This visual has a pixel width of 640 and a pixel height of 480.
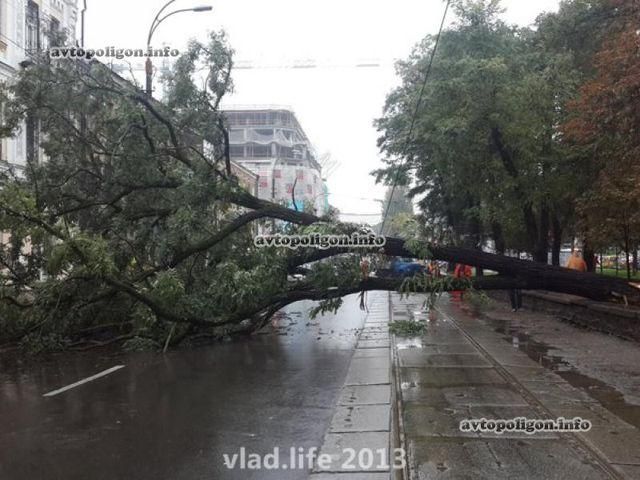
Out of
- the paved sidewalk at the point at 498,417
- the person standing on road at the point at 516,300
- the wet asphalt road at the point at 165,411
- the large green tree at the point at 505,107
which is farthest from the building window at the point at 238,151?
the paved sidewalk at the point at 498,417

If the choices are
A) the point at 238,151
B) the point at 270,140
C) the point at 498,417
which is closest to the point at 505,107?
the point at 498,417

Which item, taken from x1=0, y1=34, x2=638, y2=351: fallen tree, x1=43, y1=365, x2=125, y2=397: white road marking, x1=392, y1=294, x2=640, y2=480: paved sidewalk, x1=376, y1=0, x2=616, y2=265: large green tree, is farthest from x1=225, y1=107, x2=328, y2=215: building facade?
x1=392, y1=294, x2=640, y2=480: paved sidewalk

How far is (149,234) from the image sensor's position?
13719 millimetres

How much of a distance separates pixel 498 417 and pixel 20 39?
905 inches

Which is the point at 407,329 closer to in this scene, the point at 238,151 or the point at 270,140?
the point at 270,140

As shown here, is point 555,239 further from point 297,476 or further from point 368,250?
point 297,476

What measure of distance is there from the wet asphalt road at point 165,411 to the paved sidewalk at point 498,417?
105cm

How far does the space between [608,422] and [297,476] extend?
11.1ft

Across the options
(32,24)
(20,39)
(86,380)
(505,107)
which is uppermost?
(32,24)

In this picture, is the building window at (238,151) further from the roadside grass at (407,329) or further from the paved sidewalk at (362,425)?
the paved sidewalk at (362,425)

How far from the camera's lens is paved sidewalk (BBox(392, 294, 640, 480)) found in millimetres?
5172

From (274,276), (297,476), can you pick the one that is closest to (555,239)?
(274,276)

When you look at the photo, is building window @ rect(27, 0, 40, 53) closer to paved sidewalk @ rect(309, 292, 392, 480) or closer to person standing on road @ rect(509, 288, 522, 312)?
person standing on road @ rect(509, 288, 522, 312)

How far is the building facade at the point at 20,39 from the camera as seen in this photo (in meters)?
22.4
